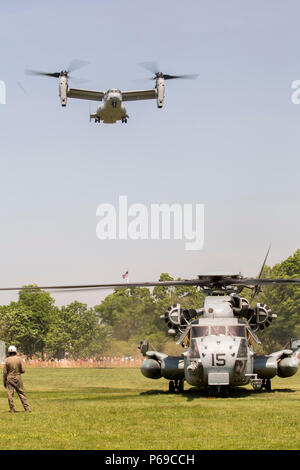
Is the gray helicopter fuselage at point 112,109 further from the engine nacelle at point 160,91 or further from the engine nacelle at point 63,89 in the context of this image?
the engine nacelle at point 63,89

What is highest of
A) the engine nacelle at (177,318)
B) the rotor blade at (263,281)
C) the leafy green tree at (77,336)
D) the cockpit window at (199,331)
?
the rotor blade at (263,281)

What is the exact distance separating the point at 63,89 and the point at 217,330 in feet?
114

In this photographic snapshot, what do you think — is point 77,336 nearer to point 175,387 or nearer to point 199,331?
point 175,387

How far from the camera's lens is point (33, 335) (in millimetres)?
117688

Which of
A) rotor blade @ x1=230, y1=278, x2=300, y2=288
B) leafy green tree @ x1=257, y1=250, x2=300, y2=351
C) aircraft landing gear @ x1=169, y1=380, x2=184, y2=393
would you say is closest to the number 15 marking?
rotor blade @ x1=230, y1=278, x2=300, y2=288

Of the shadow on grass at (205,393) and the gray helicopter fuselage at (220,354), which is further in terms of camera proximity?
the shadow on grass at (205,393)

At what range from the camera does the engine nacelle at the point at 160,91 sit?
5738cm

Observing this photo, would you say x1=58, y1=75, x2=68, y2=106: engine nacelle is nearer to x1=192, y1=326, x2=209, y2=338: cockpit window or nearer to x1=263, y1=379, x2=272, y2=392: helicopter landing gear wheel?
x1=263, y1=379, x2=272, y2=392: helicopter landing gear wheel

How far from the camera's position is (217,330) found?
27.2 m

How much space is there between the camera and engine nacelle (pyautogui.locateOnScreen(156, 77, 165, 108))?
188ft

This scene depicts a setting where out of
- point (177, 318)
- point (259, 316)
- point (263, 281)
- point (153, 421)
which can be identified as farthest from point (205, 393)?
point (153, 421)

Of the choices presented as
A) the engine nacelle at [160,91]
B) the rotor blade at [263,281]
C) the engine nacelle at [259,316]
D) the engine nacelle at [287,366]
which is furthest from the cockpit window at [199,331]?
the engine nacelle at [160,91]

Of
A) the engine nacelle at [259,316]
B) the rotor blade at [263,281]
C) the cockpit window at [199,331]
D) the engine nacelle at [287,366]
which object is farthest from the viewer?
the engine nacelle at [287,366]
